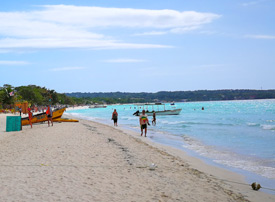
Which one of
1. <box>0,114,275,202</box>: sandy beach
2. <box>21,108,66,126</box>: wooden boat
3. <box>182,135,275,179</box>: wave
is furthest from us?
<box>21,108,66,126</box>: wooden boat

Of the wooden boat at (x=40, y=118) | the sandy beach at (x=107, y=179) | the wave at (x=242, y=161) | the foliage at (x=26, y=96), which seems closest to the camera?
the sandy beach at (x=107, y=179)

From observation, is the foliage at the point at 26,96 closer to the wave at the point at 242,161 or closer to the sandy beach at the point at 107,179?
the wave at the point at 242,161

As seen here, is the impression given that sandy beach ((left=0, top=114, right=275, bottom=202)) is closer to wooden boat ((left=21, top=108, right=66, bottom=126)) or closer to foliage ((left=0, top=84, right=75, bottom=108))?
wooden boat ((left=21, top=108, right=66, bottom=126))

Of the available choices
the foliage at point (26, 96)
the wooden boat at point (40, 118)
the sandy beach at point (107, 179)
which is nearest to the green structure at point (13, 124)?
the wooden boat at point (40, 118)

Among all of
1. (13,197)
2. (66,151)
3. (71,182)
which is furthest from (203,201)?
(66,151)

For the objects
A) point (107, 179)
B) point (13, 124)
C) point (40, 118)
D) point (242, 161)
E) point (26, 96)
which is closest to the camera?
point (107, 179)

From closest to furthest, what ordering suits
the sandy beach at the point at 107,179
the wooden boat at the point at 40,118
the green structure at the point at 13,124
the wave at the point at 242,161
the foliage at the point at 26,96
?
the sandy beach at the point at 107,179, the wave at the point at 242,161, the green structure at the point at 13,124, the wooden boat at the point at 40,118, the foliage at the point at 26,96

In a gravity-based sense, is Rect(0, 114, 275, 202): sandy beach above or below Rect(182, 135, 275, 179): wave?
above

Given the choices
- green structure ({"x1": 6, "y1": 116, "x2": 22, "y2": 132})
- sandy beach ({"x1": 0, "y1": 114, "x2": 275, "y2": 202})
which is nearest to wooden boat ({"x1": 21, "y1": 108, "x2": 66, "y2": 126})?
green structure ({"x1": 6, "y1": 116, "x2": 22, "y2": 132})

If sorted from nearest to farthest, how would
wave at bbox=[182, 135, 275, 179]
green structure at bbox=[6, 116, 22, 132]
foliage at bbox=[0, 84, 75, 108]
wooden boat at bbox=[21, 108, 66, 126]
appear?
wave at bbox=[182, 135, 275, 179], green structure at bbox=[6, 116, 22, 132], wooden boat at bbox=[21, 108, 66, 126], foliage at bbox=[0, 84, 75, 108]

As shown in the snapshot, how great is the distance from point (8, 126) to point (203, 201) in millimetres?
17728

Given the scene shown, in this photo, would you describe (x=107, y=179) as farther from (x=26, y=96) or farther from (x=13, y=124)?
(x=26, y=96)

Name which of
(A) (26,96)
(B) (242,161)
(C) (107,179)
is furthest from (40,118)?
(A) (26,96)

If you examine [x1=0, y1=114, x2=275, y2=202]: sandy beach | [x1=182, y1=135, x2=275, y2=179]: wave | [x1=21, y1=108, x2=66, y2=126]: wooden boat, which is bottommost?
[x1=182, y1=135, x2=275, y2=179]: wave
